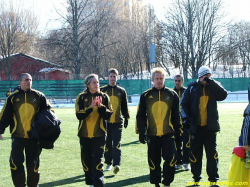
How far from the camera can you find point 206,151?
20.8 feet

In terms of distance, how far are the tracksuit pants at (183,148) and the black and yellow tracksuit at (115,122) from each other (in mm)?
1296

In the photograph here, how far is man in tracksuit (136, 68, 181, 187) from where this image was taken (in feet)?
20.1

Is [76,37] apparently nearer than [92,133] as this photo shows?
No

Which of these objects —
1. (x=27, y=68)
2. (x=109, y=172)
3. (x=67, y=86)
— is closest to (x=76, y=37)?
(x=67, y=86)

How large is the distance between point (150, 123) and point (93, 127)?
102 cm

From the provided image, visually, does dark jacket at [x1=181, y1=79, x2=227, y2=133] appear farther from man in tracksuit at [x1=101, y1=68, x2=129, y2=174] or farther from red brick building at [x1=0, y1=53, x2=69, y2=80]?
red brick building at [x1=0, y1=53, x2=69, y2=80]

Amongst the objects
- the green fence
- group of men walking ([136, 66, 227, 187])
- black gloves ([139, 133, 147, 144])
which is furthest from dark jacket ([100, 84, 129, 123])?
the green fence

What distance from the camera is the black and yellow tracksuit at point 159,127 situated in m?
6.14

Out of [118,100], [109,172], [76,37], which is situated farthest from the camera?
[76,37]

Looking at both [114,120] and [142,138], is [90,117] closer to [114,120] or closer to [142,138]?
[142,138]

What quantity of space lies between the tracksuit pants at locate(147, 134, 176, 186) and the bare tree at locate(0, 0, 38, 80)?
45.3 metres

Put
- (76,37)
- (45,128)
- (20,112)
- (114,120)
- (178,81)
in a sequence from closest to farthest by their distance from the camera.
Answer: (45,128), (20,112), (114,120), (178,81), (76,37)

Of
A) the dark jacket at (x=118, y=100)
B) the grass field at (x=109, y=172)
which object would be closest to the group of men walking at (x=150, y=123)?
the grass field at (x=109, y=172)

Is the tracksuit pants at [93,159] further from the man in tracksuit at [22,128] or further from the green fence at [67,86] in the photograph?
the green fence at [67,86]
